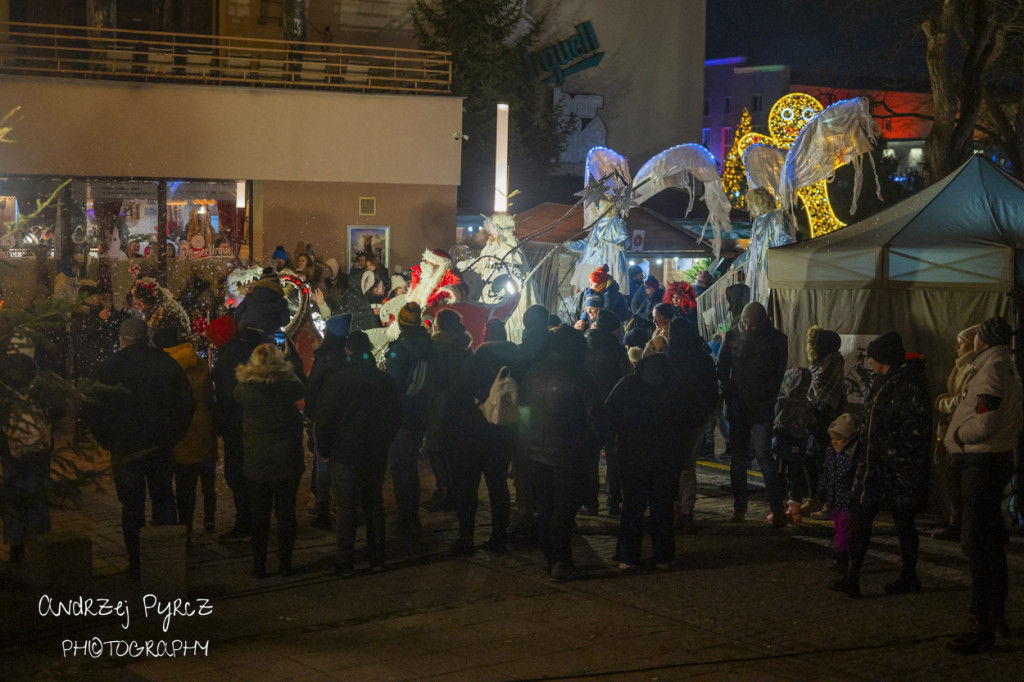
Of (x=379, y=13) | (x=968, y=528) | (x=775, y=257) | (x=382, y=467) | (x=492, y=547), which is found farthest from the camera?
(x=379, y=13)

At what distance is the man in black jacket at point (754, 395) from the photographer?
9523 mm

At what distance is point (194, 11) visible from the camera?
2419 cm

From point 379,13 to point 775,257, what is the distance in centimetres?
1847

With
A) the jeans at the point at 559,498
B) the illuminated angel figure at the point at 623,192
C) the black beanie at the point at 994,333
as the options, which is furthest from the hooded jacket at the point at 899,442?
the illuminated angel figure at the point at 623,192

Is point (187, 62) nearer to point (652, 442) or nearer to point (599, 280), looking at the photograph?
point (599, 280)

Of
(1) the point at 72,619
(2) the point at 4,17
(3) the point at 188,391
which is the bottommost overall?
(1) the point at 72,619

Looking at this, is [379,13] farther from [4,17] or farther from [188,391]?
[188,391]

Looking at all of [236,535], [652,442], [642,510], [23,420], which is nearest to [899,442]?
[652,442]

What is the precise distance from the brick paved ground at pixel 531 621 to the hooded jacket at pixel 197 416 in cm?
70

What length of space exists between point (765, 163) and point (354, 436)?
7.98m

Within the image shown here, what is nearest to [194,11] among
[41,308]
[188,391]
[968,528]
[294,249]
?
[294,249]

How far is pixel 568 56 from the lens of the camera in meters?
35.7

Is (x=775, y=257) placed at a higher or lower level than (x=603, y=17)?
lower

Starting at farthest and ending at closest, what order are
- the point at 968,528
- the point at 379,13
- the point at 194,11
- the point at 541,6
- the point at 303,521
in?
the point at 541,6
the point at 379,13
the point at 194,11
the point at 303,521
the point at 968,528
